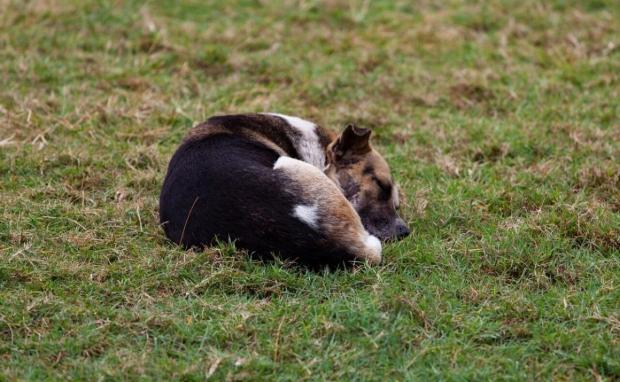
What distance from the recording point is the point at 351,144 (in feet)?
20.9

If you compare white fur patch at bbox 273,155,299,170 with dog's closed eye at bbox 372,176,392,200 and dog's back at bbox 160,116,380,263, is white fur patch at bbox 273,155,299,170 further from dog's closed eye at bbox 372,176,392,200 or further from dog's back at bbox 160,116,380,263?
dog's closed eye at bbox 372,176,392,200

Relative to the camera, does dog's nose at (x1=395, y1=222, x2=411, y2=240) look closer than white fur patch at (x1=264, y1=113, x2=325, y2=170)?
Yes

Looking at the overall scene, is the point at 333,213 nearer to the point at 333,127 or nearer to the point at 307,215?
the point at 307,215

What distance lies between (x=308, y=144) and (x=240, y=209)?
1565 millimetres

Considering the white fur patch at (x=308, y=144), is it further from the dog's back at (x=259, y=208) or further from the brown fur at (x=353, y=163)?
the dog's back at (x=259, y=208)

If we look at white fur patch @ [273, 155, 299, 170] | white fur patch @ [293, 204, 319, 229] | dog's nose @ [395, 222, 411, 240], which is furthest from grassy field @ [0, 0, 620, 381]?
white fur patch @ [273, 155, 299, 170]

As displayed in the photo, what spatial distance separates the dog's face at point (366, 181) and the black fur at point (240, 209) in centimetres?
80

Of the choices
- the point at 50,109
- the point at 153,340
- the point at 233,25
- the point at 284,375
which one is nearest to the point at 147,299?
the point at 153,340

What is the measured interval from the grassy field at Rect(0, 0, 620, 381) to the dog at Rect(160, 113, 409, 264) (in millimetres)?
143

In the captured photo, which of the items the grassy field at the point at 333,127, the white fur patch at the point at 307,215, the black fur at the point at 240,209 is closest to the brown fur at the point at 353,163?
the grassy field at the point at 333,127

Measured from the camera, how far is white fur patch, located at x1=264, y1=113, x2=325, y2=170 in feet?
21.4

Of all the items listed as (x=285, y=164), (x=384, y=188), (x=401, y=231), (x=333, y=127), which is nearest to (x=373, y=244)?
(x=401, y=231)

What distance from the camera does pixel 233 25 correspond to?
406 inches

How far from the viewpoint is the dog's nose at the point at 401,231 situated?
5949 millimetres
